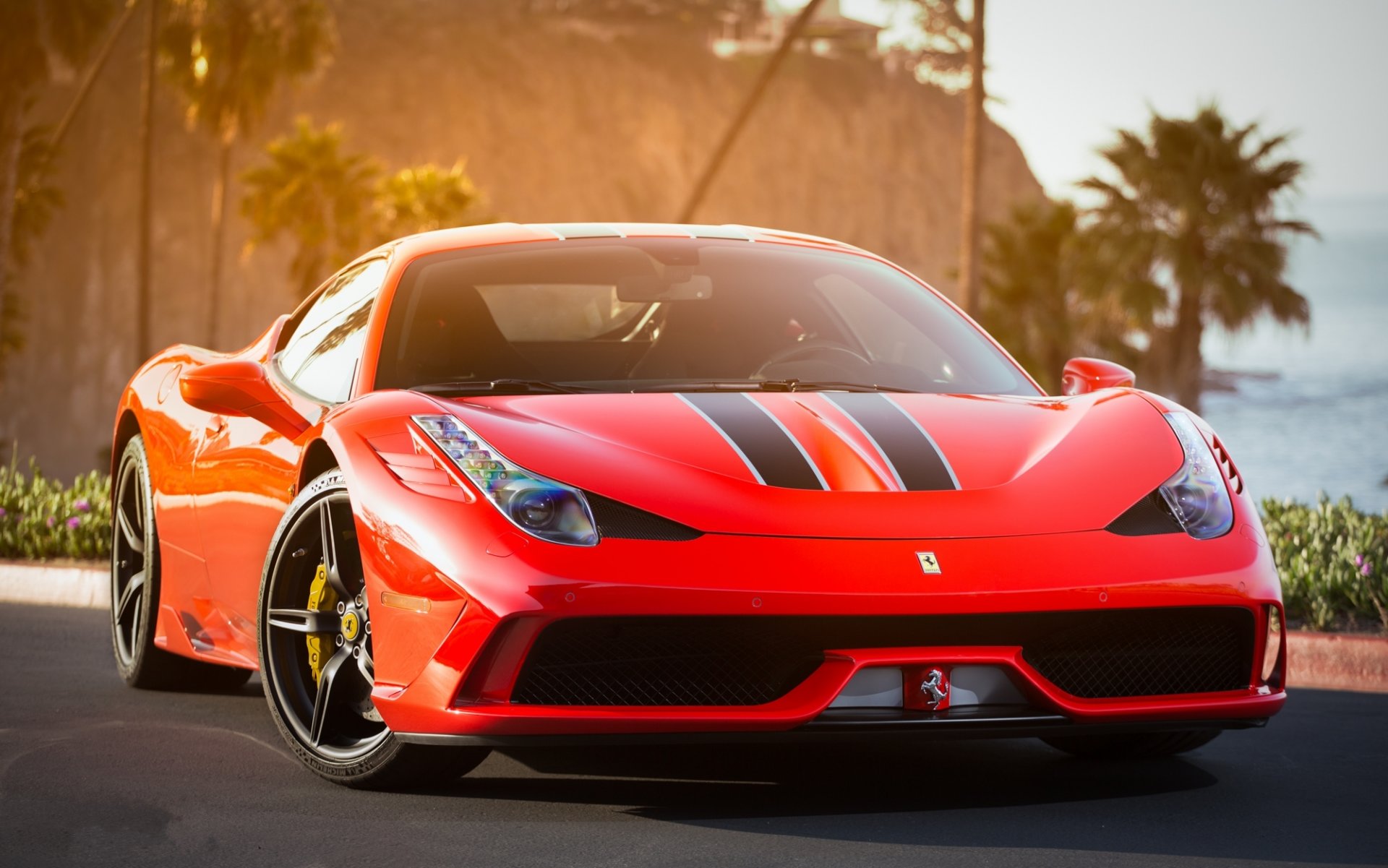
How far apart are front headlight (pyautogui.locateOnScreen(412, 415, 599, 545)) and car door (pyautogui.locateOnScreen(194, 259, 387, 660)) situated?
35.3 inches

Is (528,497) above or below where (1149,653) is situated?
above

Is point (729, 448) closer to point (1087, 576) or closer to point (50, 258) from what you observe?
point (1087, 576)

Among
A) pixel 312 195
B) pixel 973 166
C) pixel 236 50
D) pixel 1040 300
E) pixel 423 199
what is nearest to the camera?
pixel 973 166

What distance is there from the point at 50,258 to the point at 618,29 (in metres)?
38.7

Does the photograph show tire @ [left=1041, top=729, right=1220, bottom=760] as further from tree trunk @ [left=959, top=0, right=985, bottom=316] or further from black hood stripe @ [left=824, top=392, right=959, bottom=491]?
tree trunk @ [left=959, top=0, right=985, bottom=316]

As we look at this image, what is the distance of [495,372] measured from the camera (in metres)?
4.79

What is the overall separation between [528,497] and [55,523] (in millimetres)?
6877

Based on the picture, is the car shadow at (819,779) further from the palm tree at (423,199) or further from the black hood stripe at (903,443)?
the palm tree at (423,199)

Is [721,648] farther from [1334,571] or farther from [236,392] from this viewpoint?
[1334,571]

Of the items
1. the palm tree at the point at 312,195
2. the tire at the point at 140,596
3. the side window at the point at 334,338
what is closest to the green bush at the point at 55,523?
the tire at the point at 140,596

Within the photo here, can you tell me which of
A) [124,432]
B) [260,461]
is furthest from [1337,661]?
[124,432]

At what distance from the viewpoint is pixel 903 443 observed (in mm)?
4105

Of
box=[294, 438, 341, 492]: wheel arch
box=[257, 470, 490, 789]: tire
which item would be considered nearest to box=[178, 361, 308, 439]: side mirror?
box=[294, 438, 341, 492]: wheel arch

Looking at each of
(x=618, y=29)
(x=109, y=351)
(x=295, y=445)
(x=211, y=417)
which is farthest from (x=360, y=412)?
(x=618, y=29)
